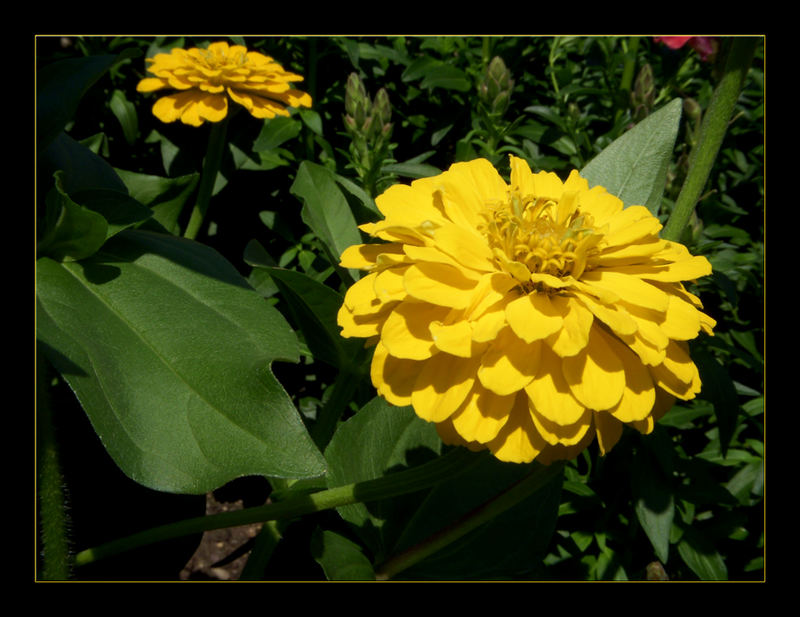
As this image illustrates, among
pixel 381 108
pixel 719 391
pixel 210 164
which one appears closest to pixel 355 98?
pixel 381 108

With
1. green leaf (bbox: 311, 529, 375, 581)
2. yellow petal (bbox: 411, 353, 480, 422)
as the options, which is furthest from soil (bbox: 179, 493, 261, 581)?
yellow petal (bbox: 411, 353, 480, 422)

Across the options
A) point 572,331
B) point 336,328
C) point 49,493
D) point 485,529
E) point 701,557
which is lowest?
point 701,557

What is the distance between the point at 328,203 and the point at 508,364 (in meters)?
0.56

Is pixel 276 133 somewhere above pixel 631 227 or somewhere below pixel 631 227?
below

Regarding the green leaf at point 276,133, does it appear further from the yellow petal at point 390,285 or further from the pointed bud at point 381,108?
the yellow petal at point 390,285

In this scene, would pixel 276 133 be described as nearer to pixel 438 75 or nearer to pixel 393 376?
pixel 438 75

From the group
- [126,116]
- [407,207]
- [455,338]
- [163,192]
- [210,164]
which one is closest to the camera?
[455,338]

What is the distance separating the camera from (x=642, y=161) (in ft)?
2.93

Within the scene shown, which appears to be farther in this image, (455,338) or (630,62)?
(630,62)

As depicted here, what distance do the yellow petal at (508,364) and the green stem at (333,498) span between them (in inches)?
6.4

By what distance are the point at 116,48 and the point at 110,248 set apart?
1.17 metres

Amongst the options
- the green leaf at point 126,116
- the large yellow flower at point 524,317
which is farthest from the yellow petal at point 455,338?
the green leaf at point 126,116

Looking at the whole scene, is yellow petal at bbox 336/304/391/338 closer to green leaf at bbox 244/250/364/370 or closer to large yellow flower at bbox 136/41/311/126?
green leaf at bbox 244/250/364/370

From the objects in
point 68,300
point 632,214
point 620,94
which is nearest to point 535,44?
point 620,94
